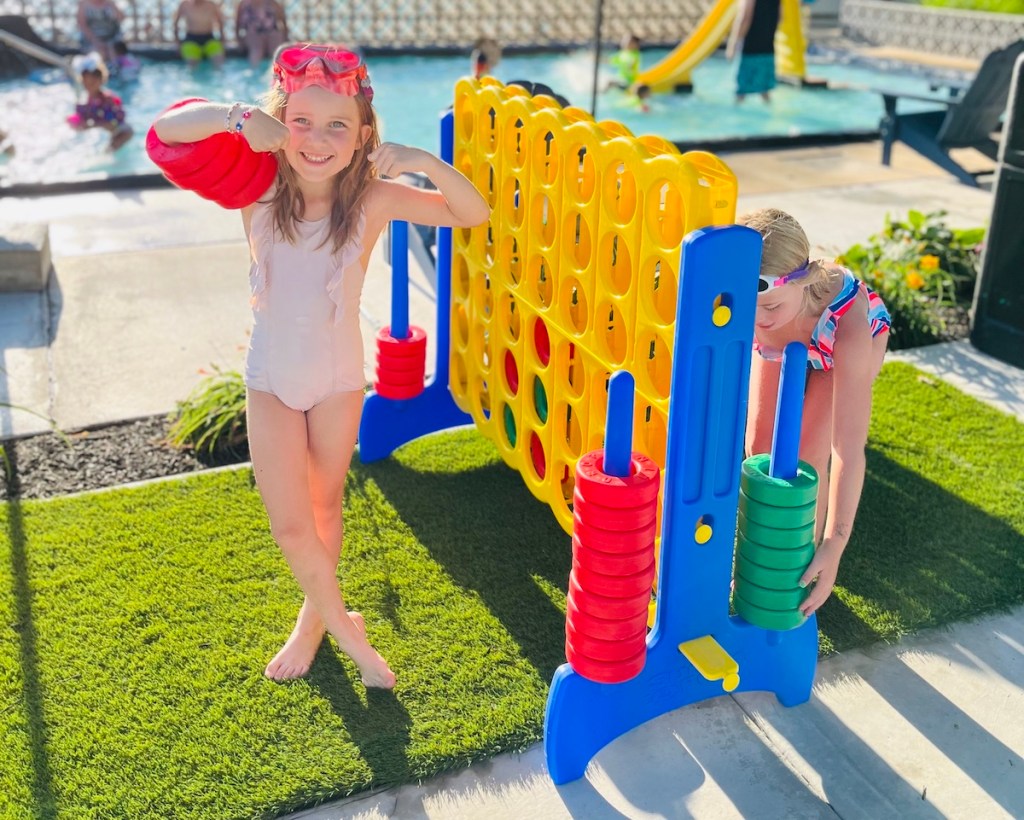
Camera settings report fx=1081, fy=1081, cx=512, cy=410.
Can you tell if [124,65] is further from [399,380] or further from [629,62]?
[399,380]

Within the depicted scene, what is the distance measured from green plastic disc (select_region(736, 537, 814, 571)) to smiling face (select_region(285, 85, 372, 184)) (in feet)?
4.85

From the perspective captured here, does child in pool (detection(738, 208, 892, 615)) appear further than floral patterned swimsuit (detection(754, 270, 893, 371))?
No

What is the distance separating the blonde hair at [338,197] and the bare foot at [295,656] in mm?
1177

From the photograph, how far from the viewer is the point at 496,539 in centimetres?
400

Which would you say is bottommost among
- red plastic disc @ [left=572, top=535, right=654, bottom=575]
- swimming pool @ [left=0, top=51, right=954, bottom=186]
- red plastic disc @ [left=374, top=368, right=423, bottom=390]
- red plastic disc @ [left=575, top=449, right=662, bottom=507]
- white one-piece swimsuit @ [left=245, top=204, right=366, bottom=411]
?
swimming pool @ [left=0, top=51, right=954, bottom=186]

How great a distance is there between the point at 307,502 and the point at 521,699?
2.77ft

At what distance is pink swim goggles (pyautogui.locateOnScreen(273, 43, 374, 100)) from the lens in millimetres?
2756

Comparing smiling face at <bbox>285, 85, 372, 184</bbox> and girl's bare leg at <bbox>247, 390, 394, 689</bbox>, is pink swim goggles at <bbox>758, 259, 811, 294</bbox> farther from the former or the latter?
girl's bare leg at <bbox>247, 390, 394, 689</bbox>

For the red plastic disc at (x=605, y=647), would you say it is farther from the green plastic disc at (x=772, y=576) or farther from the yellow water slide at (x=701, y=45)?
the yellow water slide at (x=701, y=45)

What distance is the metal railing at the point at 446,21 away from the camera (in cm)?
1984

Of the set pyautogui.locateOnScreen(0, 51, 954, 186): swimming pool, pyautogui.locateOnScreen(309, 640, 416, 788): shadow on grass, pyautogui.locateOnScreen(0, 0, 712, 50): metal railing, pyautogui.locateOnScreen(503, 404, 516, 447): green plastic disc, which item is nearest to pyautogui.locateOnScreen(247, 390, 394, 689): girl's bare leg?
pyautogui.locateOnScreen(309, 640, 416, 788): shadow on grass

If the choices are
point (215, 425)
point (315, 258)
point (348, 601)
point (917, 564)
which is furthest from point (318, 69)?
point (917, 564)

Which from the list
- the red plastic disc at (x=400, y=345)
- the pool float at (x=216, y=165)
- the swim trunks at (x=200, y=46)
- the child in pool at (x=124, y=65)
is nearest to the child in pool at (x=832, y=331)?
the pool float at (x=216, y=165)

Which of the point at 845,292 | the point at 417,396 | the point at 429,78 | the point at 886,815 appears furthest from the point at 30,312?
the point at 429,78
